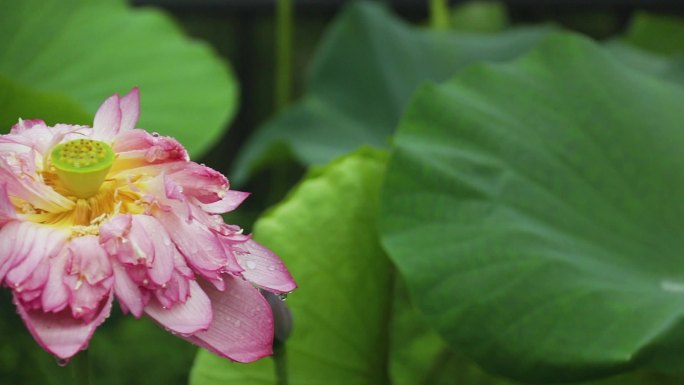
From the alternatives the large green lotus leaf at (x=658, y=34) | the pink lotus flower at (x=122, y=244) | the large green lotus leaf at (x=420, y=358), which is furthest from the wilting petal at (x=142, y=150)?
the large green lotus leaf at (x=658, y=34)

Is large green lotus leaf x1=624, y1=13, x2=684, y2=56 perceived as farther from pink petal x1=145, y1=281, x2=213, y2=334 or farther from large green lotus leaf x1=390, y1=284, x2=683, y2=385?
pink petal x1=145, y1=281, x2=213, y2=334

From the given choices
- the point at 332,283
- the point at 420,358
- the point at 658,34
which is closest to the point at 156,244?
the point at 332,283

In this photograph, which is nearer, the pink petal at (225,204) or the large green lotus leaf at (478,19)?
the pink petal at (225,204)

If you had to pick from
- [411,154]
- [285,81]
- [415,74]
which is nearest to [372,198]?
[411,154]

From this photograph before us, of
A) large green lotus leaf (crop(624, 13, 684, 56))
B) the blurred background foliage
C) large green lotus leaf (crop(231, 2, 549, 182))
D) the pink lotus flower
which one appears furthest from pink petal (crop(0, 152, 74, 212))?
large green lotus leaf (crop(624, 13, 684, 56))

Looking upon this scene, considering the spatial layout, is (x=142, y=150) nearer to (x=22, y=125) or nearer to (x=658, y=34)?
(x=22, y=125)

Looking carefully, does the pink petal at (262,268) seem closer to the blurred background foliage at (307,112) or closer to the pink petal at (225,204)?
the pink petal at (225,204)
